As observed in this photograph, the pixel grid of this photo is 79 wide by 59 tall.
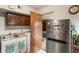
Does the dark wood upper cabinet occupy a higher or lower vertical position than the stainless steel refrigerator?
→ higher

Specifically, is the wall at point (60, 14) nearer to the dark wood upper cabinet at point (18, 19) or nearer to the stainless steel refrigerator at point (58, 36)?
the stainless steel refrigerator at point (58, 36)

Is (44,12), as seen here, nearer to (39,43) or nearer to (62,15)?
(62,15)

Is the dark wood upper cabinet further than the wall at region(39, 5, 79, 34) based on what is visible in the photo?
Yes

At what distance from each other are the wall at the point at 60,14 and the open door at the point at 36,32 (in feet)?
0.24

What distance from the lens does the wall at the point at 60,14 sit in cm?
88

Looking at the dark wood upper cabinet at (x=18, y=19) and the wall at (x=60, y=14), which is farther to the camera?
the dark wood upper cabinet at (x=18, y=19)

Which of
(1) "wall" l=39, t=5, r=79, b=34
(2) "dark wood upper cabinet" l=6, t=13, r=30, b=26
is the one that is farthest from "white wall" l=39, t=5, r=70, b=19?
(2) "dark wood upper cabinet" l=6, t=13, r=30, b=26

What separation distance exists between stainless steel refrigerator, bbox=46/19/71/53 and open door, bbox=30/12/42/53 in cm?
9

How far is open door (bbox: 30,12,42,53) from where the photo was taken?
958 millimetres

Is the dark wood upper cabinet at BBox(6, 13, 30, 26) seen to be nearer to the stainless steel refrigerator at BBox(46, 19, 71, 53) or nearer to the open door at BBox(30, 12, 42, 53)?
the open door at BBox(30, 12, 42, 53)

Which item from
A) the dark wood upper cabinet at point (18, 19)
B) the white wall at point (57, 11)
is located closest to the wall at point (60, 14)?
the white wall at point (57, 11)

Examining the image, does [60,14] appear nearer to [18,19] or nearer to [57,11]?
[57,11]

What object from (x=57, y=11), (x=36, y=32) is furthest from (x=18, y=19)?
(x=57, y=11)

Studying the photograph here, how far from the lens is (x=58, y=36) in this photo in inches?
37.9
